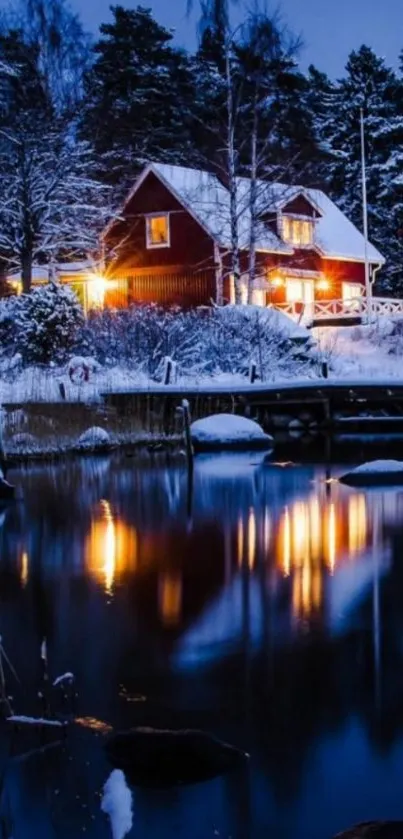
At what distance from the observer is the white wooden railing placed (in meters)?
40.9

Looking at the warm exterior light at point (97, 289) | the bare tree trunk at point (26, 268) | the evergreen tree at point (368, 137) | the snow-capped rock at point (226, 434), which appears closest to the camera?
the snow-capped rock at point (226, 434)

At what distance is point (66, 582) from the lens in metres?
11.4

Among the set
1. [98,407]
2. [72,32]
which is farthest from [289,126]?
[98,407]

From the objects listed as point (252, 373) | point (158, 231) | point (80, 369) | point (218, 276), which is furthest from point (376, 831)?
point (158, 231)

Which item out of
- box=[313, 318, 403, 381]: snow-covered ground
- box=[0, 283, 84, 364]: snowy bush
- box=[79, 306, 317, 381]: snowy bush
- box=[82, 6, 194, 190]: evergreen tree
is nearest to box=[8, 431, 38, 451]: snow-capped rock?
box=[0, 283, 84, 364]: snowy bush

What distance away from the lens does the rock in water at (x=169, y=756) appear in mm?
6223

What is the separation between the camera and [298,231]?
44688 millimetres

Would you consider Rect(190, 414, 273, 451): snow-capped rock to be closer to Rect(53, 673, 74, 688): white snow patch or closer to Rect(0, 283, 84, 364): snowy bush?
Rect(0, 283, 84, 364): snowy bush

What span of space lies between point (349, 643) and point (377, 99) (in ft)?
169

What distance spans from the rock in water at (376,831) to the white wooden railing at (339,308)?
35325 millimetres

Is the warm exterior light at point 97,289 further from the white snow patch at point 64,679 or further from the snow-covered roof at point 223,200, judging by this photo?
the white snow patch at point 64,679

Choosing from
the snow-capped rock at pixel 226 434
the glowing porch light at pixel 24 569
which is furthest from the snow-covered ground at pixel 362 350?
the glowing porch light at pixel 24 569

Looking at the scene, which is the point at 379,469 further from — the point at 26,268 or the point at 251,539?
the point at 26,268

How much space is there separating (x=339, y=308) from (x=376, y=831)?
38.7m
